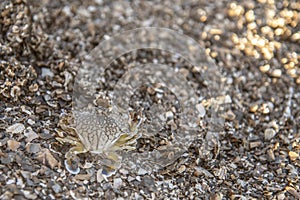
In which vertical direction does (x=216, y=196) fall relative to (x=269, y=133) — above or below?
below

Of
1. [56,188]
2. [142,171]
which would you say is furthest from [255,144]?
[56,188]

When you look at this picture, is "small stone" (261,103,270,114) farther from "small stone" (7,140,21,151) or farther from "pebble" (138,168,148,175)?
"small stone" (7,140,21,151)

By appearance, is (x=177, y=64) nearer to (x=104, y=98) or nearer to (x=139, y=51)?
(x=139, y=51)

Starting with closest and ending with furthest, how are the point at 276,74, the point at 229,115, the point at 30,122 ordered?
the point at 30,122, the point at 229,115, the point at 276,74

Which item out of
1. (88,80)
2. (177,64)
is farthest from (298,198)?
(88,80)

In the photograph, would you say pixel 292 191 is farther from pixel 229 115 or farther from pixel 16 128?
pixel 16 128

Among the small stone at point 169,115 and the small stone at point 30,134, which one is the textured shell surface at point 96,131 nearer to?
the small stone at point 30,134

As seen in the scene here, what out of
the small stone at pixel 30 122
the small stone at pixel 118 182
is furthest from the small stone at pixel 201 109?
the small stone at pixel 30 122
